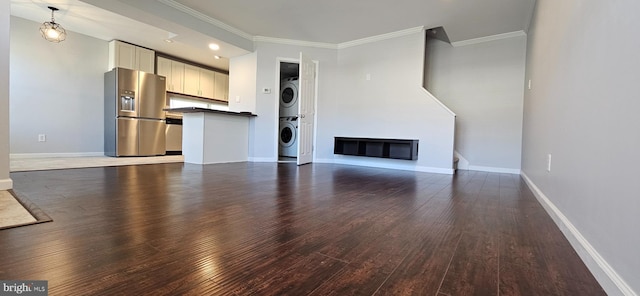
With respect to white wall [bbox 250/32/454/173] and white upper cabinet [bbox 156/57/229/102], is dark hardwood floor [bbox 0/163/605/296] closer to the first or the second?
white wall [bbox 250/32/454/173]

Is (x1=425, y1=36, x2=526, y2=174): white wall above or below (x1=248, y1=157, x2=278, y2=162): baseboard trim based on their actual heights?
above

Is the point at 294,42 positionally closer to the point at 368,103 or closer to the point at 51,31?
the point at 368,103

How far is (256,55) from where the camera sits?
4906mm

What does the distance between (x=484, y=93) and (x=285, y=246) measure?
179 inches

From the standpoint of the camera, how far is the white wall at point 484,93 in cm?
416

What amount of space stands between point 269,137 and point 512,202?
379 centimetres

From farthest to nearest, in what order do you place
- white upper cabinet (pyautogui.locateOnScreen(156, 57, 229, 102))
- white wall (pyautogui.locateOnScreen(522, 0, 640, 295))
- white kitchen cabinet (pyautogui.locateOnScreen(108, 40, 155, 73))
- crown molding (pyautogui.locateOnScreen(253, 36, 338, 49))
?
white upper cabinet (pyautogui.locateOnScreen(156, 57, 229, 102)) < white kitchen cabinet (pyautogui.locateOnScreen(108, 40, 155, 73)) < crown molding (pyautogui.locateOnScreen(253, 36, 338, 49)) < white wall (pyautogui.locateOnScreen(522, 0, 640, 295))

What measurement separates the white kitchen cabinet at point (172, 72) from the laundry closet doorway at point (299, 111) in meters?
2.30

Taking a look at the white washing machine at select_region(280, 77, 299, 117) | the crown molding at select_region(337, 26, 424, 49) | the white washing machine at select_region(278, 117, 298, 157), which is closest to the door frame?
the crown molding at select_region(337, 26, 424, 49)

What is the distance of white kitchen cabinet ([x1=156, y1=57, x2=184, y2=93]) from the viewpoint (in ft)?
18.9

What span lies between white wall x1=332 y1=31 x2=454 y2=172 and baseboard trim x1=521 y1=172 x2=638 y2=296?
Result: 2.62m

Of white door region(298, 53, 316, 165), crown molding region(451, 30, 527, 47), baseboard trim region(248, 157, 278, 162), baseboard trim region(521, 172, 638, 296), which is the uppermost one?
crown molding region(451, 30, 527, 47)

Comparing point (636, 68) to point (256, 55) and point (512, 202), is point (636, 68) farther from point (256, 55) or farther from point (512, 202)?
point (256, 55)

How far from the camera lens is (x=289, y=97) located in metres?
6.20
